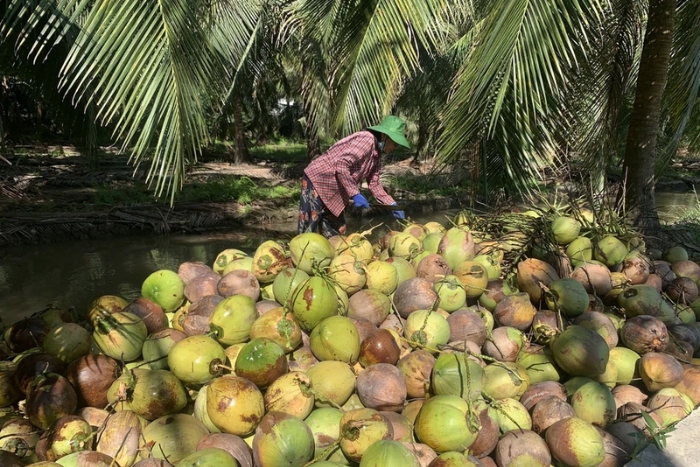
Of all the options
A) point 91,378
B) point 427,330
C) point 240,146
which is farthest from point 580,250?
point 240,146

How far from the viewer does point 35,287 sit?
21.4ft

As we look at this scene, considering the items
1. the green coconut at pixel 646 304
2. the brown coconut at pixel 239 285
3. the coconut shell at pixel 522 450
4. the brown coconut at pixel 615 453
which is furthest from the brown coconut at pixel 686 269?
the brown coconut at pixel 239 285

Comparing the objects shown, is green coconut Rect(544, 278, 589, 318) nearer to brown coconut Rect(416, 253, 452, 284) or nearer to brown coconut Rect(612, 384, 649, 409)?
brown coconut Rect(612, 384, 649, 409)

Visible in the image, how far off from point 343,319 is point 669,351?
1.46 m

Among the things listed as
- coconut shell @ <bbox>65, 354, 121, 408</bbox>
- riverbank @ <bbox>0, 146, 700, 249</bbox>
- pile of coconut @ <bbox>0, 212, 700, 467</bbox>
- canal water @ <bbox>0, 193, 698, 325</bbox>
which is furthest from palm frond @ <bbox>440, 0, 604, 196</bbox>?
riverbank @ <bbox>0, 146, 700, 249</bbox>

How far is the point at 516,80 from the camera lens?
3.23m

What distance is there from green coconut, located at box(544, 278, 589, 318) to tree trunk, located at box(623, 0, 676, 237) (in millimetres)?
2174

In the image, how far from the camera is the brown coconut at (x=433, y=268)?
2.44m

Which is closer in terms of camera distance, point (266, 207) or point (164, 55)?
point (164, 55)

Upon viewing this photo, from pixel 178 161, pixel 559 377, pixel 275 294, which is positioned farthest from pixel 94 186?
pixel 559 377

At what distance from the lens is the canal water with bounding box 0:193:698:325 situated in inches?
242

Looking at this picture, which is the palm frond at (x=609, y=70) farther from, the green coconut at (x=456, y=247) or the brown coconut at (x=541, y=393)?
the brown coconut at (x=541, y=393)

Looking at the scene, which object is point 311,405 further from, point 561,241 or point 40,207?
point 40,207

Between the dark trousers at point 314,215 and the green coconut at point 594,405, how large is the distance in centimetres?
255
